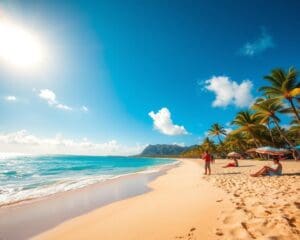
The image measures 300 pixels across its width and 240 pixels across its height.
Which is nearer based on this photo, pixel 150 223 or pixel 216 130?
pixel 150 223

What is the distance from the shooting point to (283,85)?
22.7m

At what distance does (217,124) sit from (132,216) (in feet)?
189

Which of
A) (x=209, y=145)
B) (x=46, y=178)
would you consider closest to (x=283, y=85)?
(x=46, y=178)

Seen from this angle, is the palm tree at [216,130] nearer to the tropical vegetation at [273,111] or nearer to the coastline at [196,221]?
the tropical vegetation at [273,111]

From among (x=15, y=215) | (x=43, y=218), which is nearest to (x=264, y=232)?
(x=43, y=218)

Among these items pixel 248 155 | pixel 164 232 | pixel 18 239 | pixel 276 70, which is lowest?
pixel 18 239

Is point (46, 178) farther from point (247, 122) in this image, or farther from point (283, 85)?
point (247, 122)

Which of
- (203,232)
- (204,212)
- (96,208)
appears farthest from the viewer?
(96,208)

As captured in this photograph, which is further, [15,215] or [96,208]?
[96,208]

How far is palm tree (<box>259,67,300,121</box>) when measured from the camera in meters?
22.5

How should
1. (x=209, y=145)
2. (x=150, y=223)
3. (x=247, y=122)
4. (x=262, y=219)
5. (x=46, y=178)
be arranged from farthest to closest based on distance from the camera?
(x=209, y=145) < (x=247, y=122) < (x=46, y=178) < (x=150, y=223) < (x=262, y=219)

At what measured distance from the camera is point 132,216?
6.09 meters

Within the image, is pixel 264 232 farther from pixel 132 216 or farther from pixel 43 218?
pixel 43 218

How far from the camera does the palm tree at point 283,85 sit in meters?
22.5
